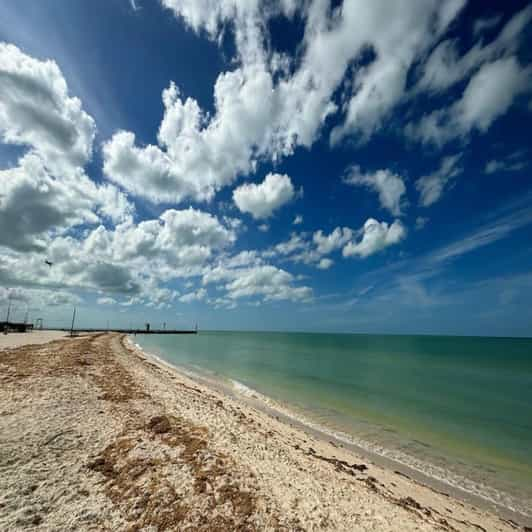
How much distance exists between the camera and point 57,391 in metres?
12.2

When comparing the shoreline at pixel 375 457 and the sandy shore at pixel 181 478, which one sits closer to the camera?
the sandy shore at pixel 181 478

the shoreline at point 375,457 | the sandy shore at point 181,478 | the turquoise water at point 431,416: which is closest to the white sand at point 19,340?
the turquoise water at point 431,416

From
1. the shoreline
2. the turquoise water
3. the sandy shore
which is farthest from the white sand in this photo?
the sandy shore

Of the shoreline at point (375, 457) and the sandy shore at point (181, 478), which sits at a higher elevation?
the sandy shore at point (181, 478)

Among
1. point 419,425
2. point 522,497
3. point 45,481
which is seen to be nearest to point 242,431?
point 45,481

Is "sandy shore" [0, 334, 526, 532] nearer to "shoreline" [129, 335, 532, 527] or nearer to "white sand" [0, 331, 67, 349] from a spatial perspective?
"shoreline" [129, 335, 532, 527]

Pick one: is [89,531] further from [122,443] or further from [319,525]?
[319,525]

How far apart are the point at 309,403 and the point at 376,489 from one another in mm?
11180

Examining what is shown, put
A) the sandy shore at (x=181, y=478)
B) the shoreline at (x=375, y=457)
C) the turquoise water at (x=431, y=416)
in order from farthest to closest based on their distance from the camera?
the turquoise water at (x=431, y=416) < the shoreline at (x=375, y=457) < the sandy shore at (x=181, y=478)

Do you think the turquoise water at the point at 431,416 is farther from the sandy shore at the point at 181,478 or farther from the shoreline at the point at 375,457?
the sandy shore at the point at 181,478

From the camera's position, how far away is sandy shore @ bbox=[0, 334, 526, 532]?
5.28 meters

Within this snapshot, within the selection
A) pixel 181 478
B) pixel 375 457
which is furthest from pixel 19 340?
pixel 375 457

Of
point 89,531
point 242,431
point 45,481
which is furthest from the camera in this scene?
point 242,431

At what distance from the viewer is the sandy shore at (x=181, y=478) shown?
5.28 meters
